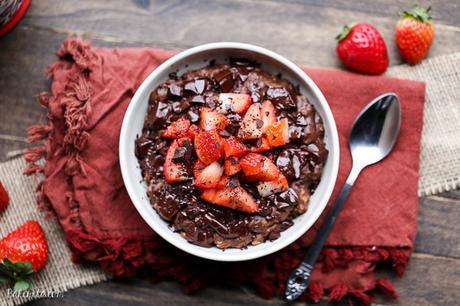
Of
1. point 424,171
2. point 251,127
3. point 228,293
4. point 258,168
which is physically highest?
point 251,127

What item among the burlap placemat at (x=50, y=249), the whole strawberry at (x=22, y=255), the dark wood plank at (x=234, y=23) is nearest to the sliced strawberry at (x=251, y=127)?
the dark wood plank at (x=234, y=23)

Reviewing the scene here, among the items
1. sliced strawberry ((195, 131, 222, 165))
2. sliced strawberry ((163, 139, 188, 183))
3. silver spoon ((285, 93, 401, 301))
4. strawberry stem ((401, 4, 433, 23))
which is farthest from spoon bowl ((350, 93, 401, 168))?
sliced strawberry ((163, 139, 188, 183))

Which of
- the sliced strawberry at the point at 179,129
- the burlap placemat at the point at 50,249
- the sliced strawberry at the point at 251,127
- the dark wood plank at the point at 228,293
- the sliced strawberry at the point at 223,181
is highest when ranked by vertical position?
the sliced strawberry at the point at 179,129

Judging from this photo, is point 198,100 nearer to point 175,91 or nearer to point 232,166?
point 175,91

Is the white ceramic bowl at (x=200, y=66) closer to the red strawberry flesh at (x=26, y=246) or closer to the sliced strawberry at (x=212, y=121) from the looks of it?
the sliced strawberry at (x=212, y=121)

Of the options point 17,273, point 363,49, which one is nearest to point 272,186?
point 363,49

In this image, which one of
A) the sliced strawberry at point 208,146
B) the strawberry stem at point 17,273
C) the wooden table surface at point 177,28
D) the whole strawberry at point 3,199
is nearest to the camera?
the sliced strawberry at point 208,146

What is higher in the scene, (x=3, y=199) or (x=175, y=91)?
(x=175, y=91)
